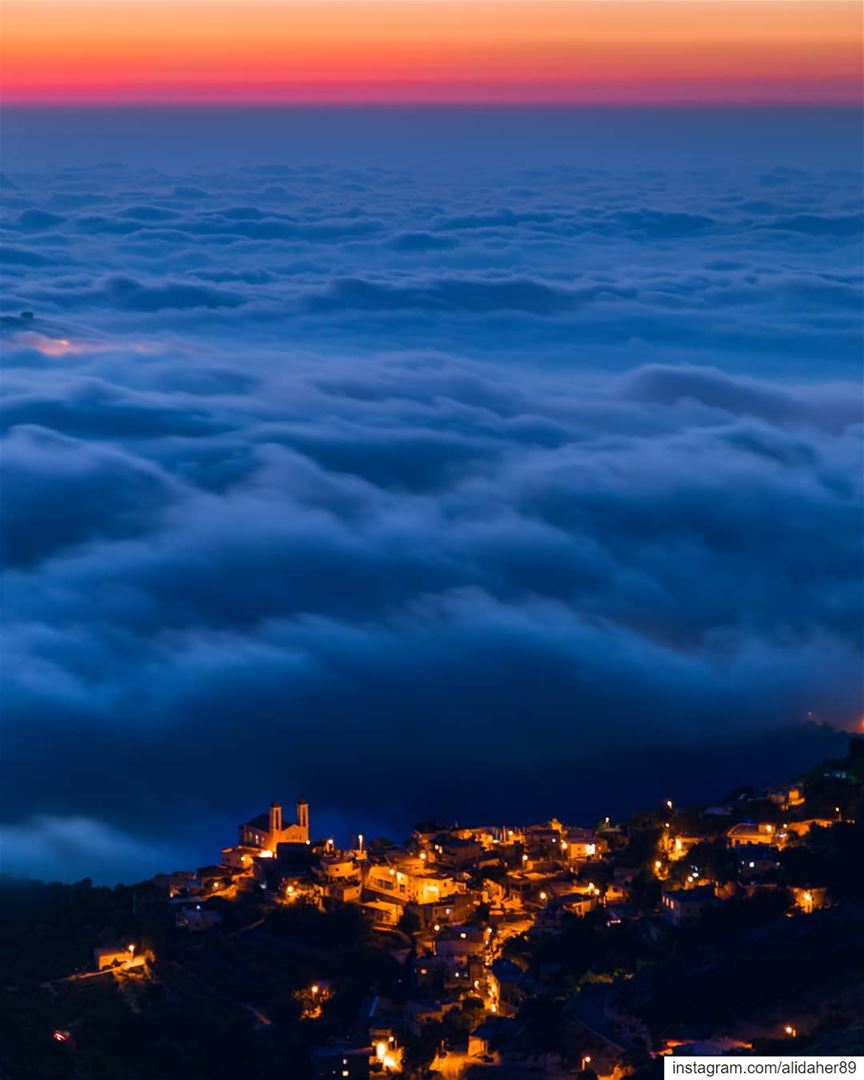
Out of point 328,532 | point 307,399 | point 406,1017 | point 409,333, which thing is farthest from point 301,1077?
point 409,333

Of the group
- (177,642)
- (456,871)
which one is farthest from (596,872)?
(177,642)

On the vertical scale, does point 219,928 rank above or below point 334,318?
below

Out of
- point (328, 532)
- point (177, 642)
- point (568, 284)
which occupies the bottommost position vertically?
point (177, 642)

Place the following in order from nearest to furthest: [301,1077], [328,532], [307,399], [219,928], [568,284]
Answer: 1. [301,1077]
2. [219,928]
3. [328,532]
4. [307,399]
5. [568,284]

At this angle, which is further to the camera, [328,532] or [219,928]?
[328,532]

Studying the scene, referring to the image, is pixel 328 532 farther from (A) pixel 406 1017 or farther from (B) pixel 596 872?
(A) pixel 406 1017

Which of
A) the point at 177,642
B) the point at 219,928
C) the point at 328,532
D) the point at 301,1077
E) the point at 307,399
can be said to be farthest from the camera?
the point at 307,399
